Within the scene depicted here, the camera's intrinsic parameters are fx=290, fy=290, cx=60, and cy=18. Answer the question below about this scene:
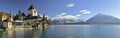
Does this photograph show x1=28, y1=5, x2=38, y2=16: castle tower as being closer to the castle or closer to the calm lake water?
the castle

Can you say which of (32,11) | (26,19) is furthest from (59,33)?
(26,19)

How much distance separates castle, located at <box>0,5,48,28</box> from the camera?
7.66 metres

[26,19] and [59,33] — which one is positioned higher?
[26,19]

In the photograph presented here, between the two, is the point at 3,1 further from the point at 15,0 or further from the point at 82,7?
the point at 82,7

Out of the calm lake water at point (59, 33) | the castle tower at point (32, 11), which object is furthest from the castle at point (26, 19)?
the calm lake water at point (59, 33)

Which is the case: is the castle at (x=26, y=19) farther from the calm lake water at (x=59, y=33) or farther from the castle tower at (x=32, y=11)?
the calm lake water at (x=59, y=33)

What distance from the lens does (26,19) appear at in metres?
8.26

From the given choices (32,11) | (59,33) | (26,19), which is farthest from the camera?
(26,19)

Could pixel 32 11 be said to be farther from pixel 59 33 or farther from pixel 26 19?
pixel 59 33

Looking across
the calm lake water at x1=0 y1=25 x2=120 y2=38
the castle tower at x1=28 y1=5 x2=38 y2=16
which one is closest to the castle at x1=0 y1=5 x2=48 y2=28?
the castle tower at x1=28 y1=5 x2=38 y2=16

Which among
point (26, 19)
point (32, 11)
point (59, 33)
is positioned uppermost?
point (32, 11)

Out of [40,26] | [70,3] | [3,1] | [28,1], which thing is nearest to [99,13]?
[70,3]

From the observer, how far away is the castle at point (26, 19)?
7657mm

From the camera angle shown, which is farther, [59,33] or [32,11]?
[32,11]
